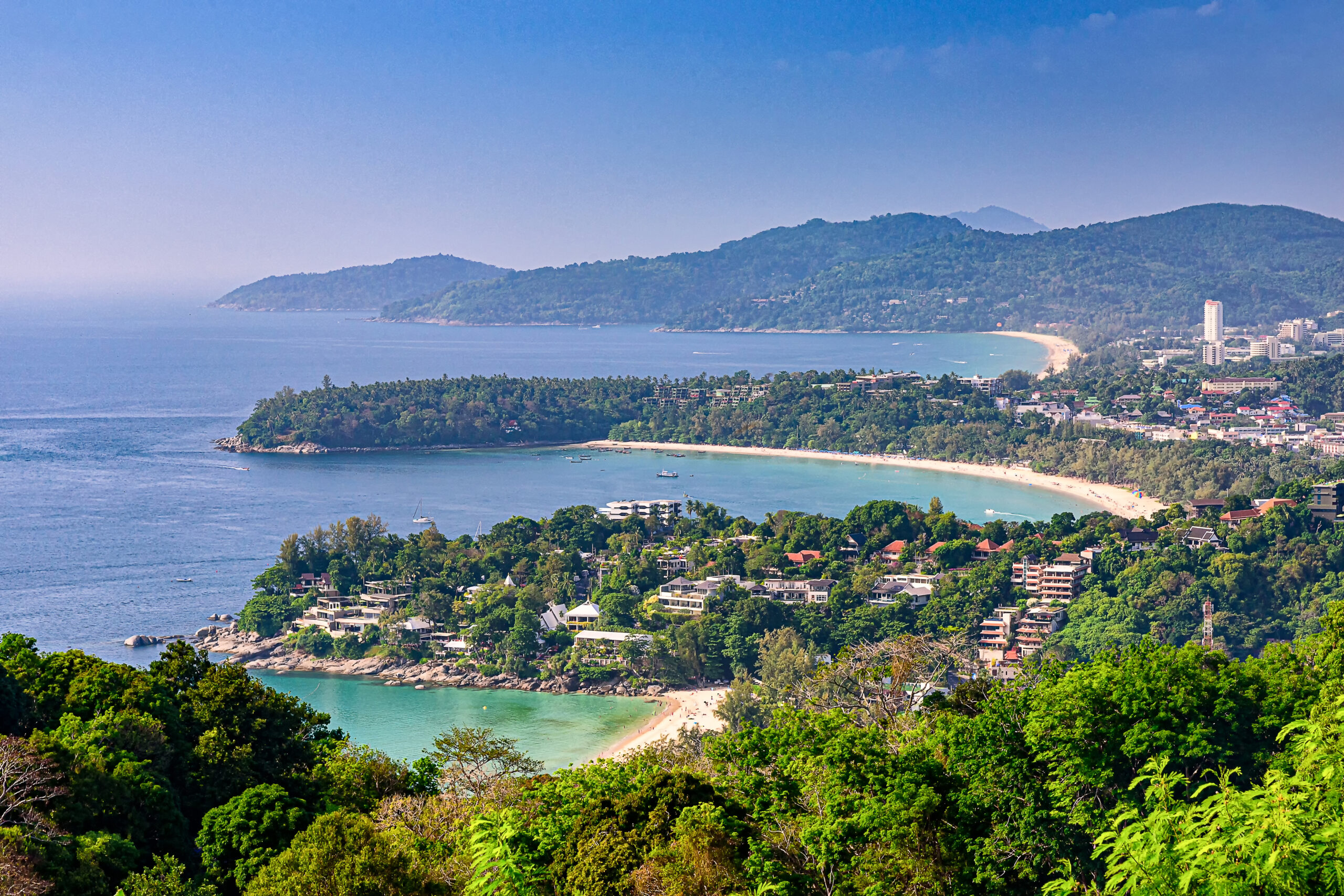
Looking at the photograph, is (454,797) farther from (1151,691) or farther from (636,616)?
(636,616)

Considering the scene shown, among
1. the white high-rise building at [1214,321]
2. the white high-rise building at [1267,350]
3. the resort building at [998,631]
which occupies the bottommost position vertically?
the resort building at [998,631]

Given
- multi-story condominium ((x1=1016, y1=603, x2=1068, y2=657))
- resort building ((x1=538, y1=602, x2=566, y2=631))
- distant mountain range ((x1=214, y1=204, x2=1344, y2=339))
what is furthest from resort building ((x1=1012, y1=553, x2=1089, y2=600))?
distant mountain range ((x1=214, y1=204, x2=1344, y2=339))

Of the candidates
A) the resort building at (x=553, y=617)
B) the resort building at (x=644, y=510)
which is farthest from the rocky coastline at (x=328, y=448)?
the resort building at (x=553, y=617)

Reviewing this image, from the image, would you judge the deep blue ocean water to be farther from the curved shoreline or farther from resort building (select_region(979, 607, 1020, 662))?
resort building (select_region(979, 607, 1020, 662))

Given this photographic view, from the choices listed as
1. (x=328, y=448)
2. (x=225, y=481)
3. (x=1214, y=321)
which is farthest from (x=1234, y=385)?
(x=1214, y=321)

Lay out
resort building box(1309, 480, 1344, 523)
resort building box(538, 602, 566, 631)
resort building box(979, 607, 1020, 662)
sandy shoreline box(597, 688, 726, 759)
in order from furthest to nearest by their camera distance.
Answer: resort building box(1309, 480, 1344, 523) < resort building box(538, 602, 566, 631) < resort building box(979, 607, 1020, 662) < sandy shoreline box(597, 688, 726, 759)

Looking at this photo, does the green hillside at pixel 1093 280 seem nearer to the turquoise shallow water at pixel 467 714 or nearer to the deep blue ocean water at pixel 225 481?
the deep blue ocean water at pixel 225 481
